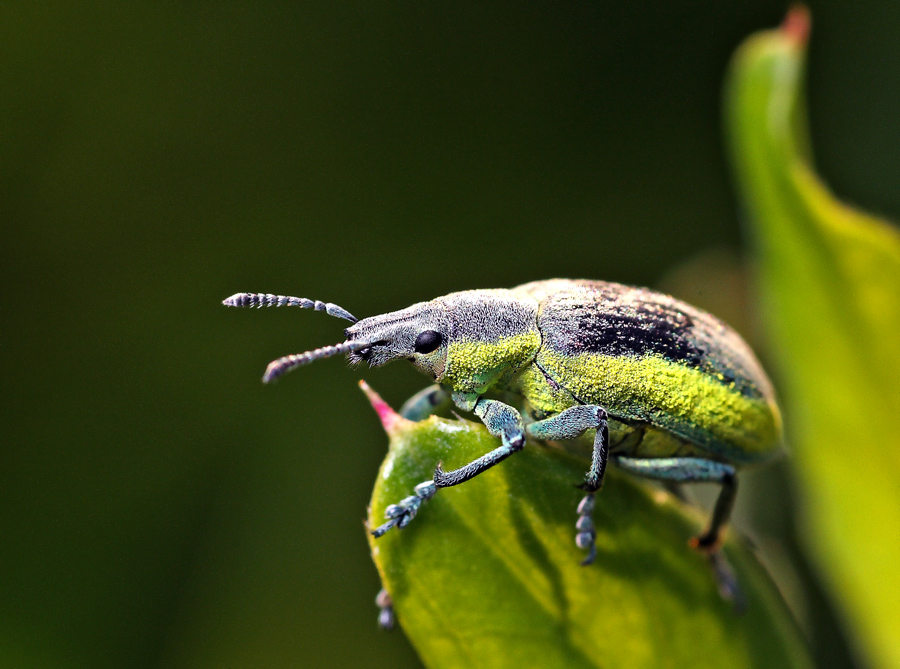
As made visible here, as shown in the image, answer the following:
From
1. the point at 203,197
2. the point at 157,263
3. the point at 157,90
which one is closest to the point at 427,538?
the point at 157,263

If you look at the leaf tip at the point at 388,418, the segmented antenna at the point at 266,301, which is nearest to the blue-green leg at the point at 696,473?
the leaf tip at the point at 388,418

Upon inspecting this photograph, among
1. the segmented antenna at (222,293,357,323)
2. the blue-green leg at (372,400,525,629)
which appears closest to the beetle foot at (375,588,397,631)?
the blue-green leg at (372,400,525,629)

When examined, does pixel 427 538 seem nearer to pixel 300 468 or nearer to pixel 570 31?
pixel 300 468

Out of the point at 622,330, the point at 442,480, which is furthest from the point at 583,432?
the point at 442,480

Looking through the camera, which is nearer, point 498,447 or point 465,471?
point 465,471

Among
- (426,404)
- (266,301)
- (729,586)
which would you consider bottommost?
(729,586)

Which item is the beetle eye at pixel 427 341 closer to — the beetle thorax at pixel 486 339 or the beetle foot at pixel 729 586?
the beetle thorax at pixel 486 339

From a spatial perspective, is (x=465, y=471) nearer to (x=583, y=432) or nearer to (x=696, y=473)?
(x=583, y=432)
